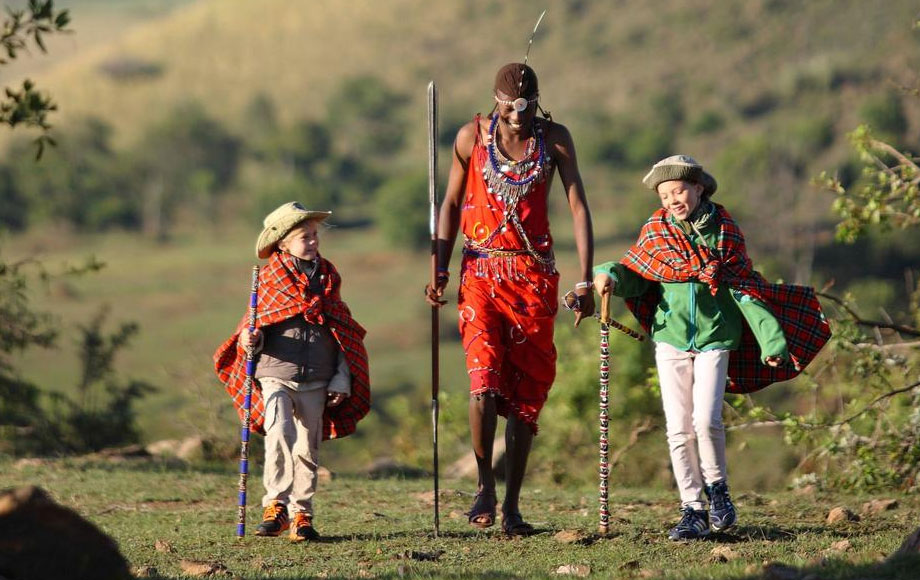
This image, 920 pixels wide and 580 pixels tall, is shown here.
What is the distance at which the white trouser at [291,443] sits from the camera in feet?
23.9

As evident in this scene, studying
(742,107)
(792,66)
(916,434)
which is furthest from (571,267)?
(916,434)

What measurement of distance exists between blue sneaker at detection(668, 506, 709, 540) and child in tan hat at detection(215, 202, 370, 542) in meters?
1.87

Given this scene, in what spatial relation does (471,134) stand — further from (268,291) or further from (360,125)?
(360,125)

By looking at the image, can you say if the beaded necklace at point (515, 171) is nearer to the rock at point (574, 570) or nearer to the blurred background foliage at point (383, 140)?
the rock at point (574, 570)

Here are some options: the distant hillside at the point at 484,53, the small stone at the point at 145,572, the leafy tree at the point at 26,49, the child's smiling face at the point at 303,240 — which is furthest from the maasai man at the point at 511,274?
the distant hillside at the point at 484,53

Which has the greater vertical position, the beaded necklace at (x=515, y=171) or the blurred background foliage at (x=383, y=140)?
the blurred background foliage at (x=383, y=140)

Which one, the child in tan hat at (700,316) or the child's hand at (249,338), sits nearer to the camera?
the child in tan hat at (700,316)

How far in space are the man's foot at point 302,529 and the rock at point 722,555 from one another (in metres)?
2.09

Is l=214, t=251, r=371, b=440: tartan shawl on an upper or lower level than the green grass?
upper

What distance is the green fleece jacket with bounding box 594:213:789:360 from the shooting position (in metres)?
6.93

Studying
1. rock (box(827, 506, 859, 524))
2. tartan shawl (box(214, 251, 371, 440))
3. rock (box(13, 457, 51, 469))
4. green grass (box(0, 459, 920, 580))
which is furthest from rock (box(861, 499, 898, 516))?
rock (box(13, 457, 51, 469))

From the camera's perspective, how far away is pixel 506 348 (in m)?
7.40

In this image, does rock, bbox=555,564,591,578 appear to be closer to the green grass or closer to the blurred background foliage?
the green grass

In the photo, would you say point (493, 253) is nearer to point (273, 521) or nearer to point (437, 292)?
point (437, 292)
